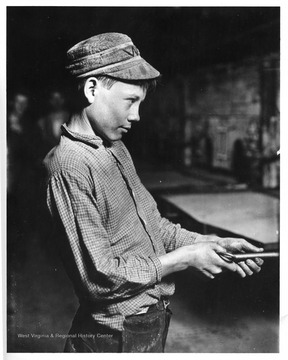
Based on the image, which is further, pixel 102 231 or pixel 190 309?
pixel 190 309

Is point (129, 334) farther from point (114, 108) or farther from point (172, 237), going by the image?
point (114, 108)

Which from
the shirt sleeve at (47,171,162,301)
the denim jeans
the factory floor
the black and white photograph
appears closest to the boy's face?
the black and white photograph

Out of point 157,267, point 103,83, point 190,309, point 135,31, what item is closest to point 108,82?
point 103,83

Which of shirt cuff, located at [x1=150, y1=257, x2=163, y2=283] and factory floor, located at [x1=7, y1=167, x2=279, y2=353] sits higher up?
shirt cuff, located at [x1=150, y1=257, x2=163, y2=283]

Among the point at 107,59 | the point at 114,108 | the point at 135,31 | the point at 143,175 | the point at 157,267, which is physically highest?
the point at 135,31

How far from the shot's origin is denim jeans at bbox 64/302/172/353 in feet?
2.99

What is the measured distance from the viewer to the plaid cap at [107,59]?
877 mm

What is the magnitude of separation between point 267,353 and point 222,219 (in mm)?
466

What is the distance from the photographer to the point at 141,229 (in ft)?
3.09

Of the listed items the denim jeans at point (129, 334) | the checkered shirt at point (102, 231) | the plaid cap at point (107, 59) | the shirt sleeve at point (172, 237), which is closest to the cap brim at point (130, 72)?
the plaid cap at point (107, 59)

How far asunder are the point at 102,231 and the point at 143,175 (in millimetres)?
457

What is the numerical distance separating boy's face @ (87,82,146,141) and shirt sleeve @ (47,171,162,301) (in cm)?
15

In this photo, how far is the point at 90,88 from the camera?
892mm

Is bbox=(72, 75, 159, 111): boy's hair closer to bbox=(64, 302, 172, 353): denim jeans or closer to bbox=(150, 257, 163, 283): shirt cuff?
bbox=(150, 257, 163, 283): shirt cuff
